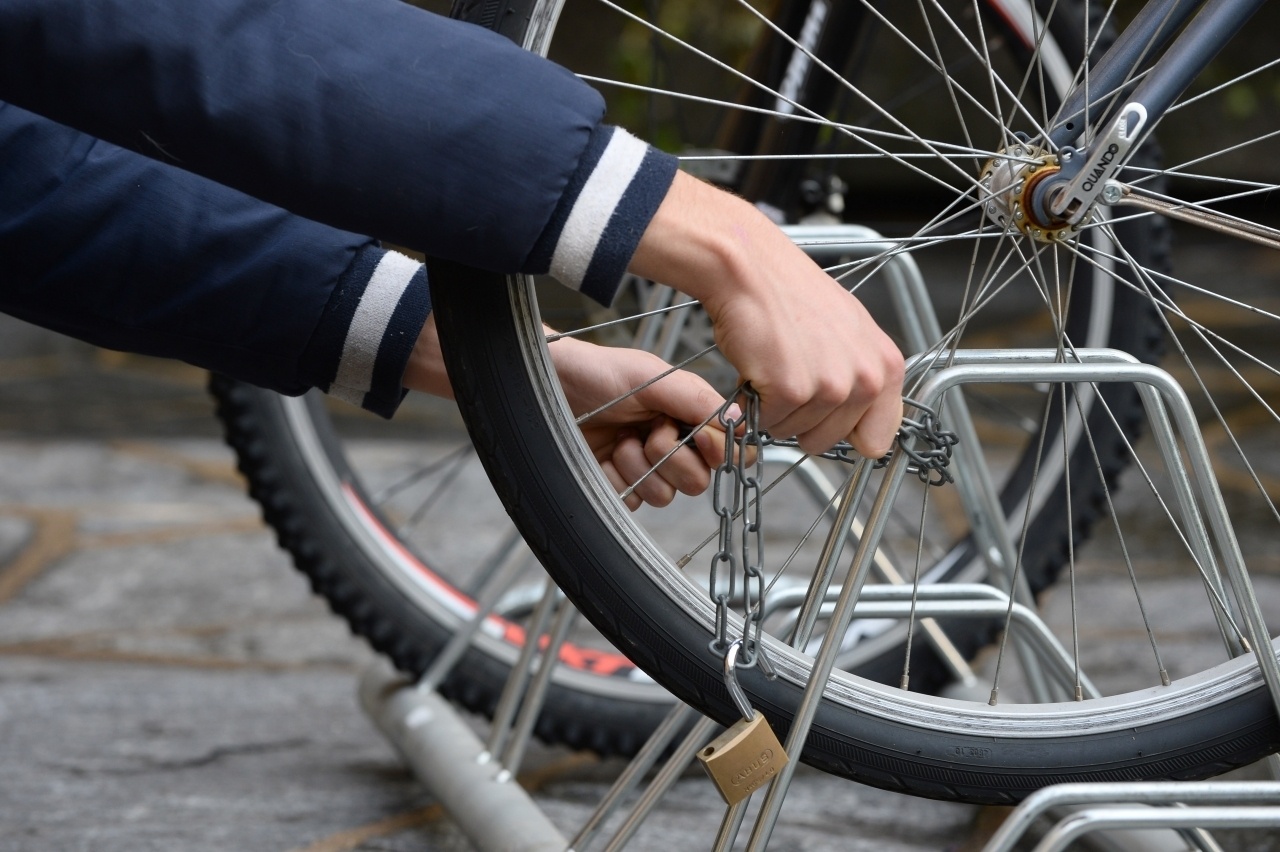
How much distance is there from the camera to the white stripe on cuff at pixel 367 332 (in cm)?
72

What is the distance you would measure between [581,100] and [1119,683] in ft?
3.51

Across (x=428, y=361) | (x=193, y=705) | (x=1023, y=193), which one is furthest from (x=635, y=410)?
(x=193, y=705)

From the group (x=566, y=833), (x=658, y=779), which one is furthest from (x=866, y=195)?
(x=658, y=779)

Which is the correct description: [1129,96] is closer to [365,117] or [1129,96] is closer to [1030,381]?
[1030,381]

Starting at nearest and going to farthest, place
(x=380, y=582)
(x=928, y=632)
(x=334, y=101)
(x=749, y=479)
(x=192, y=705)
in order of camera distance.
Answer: (x=334, y=101)
(x=749, y=479)
(x=928, y=632)
(x=380, y=582)
(x=192, y=705)

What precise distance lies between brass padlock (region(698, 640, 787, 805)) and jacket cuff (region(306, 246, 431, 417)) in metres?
0.26

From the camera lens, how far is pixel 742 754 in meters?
0.60

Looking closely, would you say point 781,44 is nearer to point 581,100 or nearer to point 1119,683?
point 581,100

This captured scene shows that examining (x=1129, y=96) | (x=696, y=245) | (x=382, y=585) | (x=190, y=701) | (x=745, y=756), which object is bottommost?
(x=190, y=701)

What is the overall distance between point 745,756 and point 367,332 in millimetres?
318

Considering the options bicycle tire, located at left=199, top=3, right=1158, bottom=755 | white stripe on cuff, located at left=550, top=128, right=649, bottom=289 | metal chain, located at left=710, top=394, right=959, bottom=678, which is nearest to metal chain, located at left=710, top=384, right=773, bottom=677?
metal chain, located at left=710, top=394, right=959, bottom=678

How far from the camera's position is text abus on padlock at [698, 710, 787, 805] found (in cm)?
59

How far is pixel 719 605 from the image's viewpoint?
23.6 inches

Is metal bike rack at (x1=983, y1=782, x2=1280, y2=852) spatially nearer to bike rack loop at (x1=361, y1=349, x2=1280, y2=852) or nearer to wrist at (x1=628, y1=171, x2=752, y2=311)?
bike rack loop at (x1=361, y1=349, x2=1280, y2=852)
